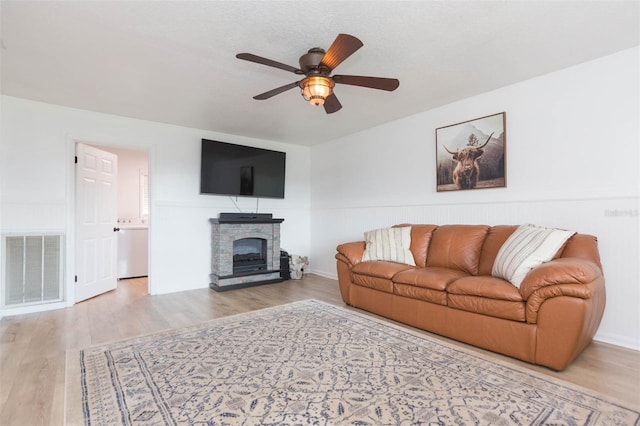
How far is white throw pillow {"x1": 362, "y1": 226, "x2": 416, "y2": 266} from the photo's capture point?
3551 millimetres

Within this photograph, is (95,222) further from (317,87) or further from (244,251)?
(317,87)

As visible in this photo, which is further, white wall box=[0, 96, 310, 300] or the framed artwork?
white wall box=[0, 96, 310, 300]

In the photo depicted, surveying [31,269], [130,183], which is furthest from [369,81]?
[130,183]

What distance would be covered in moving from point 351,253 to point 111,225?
3569 mm

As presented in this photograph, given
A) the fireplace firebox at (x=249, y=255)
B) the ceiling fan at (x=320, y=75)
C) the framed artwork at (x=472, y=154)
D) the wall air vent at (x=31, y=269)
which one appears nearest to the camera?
the ceiling fan at (x=320, y=75)

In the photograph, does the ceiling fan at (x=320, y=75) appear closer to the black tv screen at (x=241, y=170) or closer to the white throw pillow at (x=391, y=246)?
the white throw pillow at (x=391, y=246)

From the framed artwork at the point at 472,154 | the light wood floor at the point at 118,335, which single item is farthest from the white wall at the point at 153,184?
the framed artwork at the point at 472,154

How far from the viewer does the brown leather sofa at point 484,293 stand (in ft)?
6.85

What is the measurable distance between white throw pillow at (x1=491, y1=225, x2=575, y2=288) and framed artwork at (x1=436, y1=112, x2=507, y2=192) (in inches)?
33.2

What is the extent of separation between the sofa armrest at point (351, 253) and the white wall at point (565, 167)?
2.99 ft

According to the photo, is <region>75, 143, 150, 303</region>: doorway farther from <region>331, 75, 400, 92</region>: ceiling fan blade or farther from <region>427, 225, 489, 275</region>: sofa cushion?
<region>427, 225, 489, 275</region>: sofa cushion

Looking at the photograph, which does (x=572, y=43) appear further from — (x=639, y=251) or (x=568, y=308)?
(x=568, y=308)

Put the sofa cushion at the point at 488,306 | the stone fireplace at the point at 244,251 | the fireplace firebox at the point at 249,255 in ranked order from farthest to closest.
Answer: the fireplace firebox at the point at 249,255
the stone fireplace at the point at 244,251
the sofa cushion at the point at 488,306

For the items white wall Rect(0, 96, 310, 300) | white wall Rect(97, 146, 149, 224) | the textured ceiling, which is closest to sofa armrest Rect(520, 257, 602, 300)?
the textured ceiling
